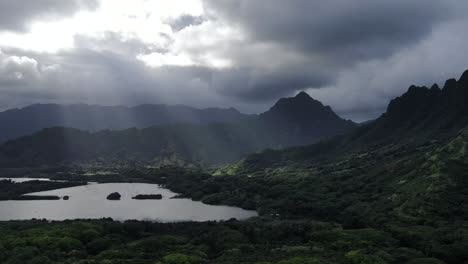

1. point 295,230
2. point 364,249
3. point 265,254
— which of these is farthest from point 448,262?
point 295,230

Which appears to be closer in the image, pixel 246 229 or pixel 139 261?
pixel 139 261

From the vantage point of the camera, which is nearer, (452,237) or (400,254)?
(400,254)

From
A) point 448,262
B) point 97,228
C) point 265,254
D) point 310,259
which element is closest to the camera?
point 310,259

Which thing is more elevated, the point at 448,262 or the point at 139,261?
the point at 139,261

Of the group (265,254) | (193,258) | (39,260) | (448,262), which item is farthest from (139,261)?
(448,262)

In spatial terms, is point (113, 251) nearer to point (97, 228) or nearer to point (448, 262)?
point (97, 228)

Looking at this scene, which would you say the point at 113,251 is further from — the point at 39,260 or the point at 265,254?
the point at 265,254

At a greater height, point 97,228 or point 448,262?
point 97,228

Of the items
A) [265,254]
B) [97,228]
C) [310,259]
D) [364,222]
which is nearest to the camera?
[310,259]

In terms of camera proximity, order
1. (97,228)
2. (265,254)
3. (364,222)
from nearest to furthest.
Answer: (265,254)
(97,228)
(364,222)
